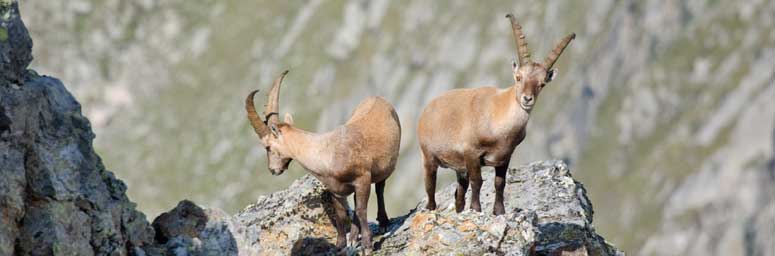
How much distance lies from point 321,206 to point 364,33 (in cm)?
16050

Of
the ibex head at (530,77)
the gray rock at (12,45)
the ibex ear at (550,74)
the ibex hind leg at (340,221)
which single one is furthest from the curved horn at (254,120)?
the ibex ear at (550,74)

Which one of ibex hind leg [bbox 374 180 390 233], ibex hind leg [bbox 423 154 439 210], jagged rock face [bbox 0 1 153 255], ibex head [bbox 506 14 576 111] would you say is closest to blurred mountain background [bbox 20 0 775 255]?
ibex hind leg [bbox 423 154 439 210]

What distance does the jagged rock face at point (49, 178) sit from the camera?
13773mm

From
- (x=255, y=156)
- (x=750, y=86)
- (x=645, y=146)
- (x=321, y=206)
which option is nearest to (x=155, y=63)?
(x=255, y=156)

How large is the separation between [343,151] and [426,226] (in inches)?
91.4

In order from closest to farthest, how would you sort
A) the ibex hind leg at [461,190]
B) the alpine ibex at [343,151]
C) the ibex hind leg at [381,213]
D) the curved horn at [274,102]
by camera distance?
the alpine ibex at [343,151], the curved horn at [274,102], the ibex hind leg at [381,213], the ibex hind leg at [461,190]

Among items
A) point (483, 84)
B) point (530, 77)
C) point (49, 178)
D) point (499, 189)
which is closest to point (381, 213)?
point (499, 189)

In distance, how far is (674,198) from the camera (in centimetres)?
13262

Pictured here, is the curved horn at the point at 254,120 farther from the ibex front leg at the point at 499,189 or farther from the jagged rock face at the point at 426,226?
the ibex front leg at the point at 499,189

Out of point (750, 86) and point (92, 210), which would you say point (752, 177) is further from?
point (92, 210)

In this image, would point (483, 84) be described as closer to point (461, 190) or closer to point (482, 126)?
point (461, 190)

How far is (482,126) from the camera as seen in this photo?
68.2 feet

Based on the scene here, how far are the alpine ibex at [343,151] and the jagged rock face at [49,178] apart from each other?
4373 millimetres

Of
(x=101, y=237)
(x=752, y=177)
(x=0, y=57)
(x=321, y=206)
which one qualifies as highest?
(x=752, y=177)
